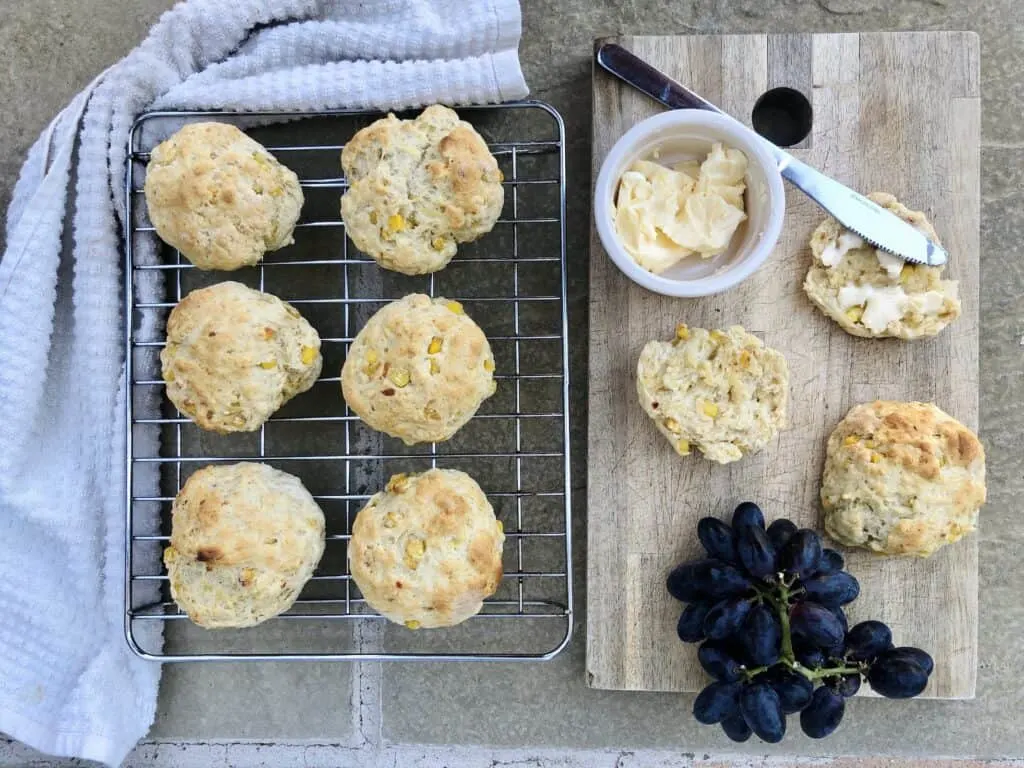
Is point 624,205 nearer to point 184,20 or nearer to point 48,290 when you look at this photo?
point 184,20

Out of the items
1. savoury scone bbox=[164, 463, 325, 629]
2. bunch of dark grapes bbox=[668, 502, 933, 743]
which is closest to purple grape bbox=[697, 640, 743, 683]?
bunch of dark grapes bbox=[668, 502, 933, 743]

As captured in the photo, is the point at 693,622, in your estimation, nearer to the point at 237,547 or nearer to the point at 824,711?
the point at 824,711

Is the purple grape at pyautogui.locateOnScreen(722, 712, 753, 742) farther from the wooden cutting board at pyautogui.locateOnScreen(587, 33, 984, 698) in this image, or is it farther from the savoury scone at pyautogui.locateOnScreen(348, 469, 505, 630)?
the savoury scone at pyautogui.locateOnScreen(348, 469, 505, 630)

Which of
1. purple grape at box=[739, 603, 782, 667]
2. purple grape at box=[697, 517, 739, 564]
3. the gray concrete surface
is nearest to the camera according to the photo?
purple grape at box=[739, 603, 782, 667]

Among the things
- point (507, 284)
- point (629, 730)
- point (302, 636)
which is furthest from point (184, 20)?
point (629, 730)

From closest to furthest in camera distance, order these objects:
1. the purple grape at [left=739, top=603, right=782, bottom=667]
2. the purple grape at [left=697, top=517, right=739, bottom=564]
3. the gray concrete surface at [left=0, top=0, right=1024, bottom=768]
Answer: the purple grape at [left=739, top=603, right=782, bottom=667]
the purple grape at [left=697, top=517, right=739, bottom=564]
the gray concrete surface at [left=0, top=0, right=1024, bottom=768]

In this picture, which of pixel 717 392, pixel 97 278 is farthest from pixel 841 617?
pixel 97 278

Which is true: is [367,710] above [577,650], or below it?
below

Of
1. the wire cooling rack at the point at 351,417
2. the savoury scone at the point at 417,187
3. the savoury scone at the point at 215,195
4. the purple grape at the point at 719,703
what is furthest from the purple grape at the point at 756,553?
the savoury scone at the point at 215,195
